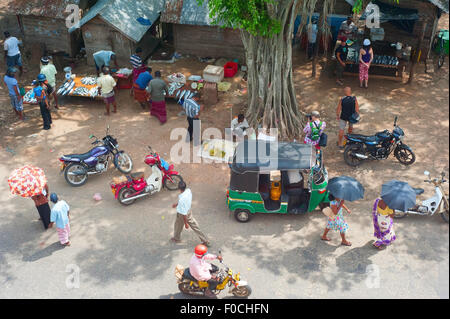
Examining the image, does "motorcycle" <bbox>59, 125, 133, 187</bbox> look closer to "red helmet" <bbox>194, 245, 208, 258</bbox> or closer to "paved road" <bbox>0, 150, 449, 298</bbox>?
"paved road" <bbox>0, 150, 449, 298</bbox>

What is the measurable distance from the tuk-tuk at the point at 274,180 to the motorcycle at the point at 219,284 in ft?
6.24

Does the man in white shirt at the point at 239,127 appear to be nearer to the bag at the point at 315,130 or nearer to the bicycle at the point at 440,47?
the bag at the point at 315,130

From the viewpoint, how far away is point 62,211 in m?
9.41

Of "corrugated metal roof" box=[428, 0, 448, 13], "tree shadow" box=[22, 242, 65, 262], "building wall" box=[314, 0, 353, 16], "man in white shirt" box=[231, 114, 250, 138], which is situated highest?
"corrugated metal roof" box=[428, 0, 448, 13]

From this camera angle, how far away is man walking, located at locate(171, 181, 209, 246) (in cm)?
912

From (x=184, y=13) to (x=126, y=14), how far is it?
2.05m

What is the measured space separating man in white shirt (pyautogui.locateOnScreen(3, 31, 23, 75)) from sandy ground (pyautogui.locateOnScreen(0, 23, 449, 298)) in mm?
3544

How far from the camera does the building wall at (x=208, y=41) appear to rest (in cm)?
1711

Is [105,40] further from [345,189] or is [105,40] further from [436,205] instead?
[436,205]

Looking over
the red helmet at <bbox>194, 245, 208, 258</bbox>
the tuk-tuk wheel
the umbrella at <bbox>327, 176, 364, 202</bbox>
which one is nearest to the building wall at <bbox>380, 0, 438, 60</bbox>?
the umbrella at <bbox>327, 176, 364, 202</bbox>

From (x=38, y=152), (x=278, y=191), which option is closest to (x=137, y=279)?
(x=278, y=191)

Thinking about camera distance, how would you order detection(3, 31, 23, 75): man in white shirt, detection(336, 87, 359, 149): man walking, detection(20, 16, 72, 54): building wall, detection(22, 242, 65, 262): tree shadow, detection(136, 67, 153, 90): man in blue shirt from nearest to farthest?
1. detection(22, 242, 65, 262): tree shadow
2. detection(336, 87, 359, 149): man walking
3. detection(136, 67, 153, 90): man in blue shirt
4. detection(3, 31, 23, 75): man in white shirt
5. detection(20, 16, 72, 54): building wall

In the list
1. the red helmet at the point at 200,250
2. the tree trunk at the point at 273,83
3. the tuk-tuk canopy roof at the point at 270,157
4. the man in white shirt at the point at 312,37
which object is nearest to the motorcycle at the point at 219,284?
the red helmet at the point at 200,250

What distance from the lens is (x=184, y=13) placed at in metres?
16.7
